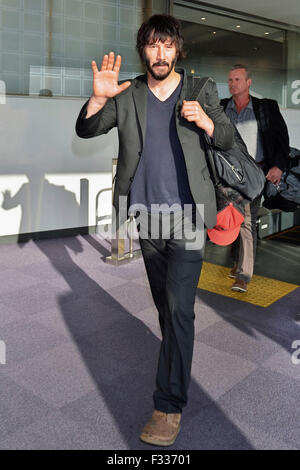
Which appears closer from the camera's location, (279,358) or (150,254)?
(150,254)

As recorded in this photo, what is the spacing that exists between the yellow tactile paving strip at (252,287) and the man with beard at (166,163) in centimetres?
192

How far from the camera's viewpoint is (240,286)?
4160 mm

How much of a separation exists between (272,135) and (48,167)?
10.0ft

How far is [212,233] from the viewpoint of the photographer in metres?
2.29

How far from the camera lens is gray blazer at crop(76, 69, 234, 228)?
2.00 metres

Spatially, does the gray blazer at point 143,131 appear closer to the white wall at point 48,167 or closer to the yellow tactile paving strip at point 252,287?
the yellow tactile paving strip at point 252,287

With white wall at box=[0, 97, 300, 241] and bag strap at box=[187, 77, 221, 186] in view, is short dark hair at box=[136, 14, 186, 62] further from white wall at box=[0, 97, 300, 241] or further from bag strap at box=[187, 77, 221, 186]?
white wall at box=[0, 97, 300, 241]

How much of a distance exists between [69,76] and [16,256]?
2.41 m

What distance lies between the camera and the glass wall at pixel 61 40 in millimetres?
5617

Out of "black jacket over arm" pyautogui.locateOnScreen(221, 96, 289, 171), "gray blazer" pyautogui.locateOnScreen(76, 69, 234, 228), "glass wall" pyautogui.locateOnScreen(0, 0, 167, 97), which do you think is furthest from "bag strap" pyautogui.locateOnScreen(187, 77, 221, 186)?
"glass wall" pyautogui.locateOnScreen(0, 0, 167, 97)

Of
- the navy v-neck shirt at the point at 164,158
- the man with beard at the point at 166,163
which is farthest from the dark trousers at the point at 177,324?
the navy v-neck shirt at the point at 164,158

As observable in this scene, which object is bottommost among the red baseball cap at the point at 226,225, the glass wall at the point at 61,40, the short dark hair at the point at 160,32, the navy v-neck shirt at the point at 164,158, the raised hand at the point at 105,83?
the red baseball cap at the point at 226,225
